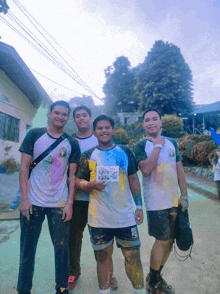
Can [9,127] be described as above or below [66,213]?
above

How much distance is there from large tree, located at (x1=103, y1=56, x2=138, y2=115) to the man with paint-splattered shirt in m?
41.2

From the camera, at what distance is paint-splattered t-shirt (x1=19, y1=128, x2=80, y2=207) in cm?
214

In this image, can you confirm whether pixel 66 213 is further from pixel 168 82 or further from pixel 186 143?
pixel 168 82

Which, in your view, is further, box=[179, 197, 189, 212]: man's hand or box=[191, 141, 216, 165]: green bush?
box=[191, 141, 216, 165]: green bush

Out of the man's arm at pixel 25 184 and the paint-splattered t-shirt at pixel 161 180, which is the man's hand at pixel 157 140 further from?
the man's arm at pixel 25 184

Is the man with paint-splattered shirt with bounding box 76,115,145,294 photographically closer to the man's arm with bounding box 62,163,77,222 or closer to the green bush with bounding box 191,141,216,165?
the man's arm with bounding box 62,163,77,222

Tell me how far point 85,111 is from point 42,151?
0.87 meters

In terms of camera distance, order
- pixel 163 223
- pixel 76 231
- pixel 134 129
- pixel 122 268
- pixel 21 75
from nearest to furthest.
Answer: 1. pixel 163 223
2. pixel 76 231
3. pixel 122 268
4. pixel 21 75
5. pixel 134 129

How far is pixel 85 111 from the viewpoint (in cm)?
280

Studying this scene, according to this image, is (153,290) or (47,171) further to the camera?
(153,290)

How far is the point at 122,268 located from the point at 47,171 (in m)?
1.65

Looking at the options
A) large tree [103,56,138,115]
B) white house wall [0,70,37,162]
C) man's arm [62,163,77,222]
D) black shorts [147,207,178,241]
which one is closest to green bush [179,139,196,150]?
white house wall [0,70,37,162]

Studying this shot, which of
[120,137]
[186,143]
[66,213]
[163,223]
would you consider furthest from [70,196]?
[120,137]

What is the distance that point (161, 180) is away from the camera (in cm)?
234
